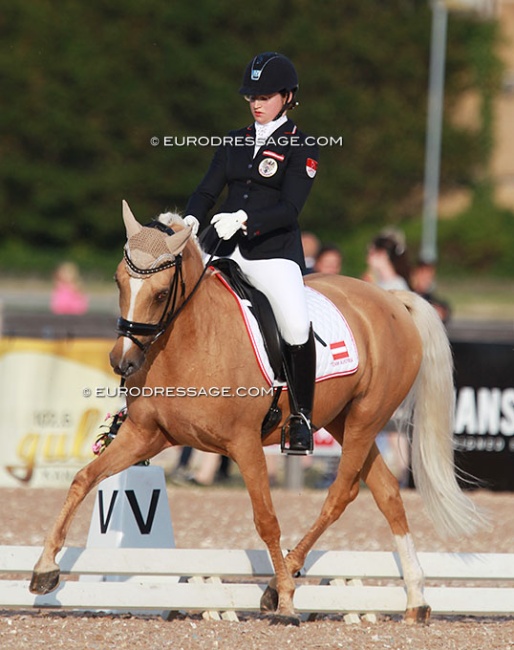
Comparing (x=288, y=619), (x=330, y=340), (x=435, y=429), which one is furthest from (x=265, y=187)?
(x=288, y=619)

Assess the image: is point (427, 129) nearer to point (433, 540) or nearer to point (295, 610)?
point (433, 540)

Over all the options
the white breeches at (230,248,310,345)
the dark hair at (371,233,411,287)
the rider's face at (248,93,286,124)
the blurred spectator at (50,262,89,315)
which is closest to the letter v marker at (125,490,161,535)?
the white breeches at (230,248,310,345)

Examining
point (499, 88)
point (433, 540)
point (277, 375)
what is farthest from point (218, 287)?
point (499, 88)

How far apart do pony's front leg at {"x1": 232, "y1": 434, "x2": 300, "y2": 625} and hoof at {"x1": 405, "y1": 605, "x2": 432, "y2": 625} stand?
0.66 meters

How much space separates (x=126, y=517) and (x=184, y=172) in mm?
28064

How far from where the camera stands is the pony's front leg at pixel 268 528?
5074 millimetres

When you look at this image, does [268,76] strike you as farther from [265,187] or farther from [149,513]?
[149,513]

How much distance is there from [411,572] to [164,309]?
1884mm

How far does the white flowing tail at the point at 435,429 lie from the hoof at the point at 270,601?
111 centimetres

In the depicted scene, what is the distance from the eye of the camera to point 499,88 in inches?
1486

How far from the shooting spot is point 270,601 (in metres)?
5.25

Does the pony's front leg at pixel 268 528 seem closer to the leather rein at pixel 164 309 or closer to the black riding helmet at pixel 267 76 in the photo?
the leather rein at pixel 164 309

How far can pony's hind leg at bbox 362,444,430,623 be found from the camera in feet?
18.3

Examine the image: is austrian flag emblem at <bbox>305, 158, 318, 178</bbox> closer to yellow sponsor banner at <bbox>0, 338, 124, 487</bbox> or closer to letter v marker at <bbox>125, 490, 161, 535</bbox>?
letter v marker at <bbox>125, 490, 161, 535</bbox>
